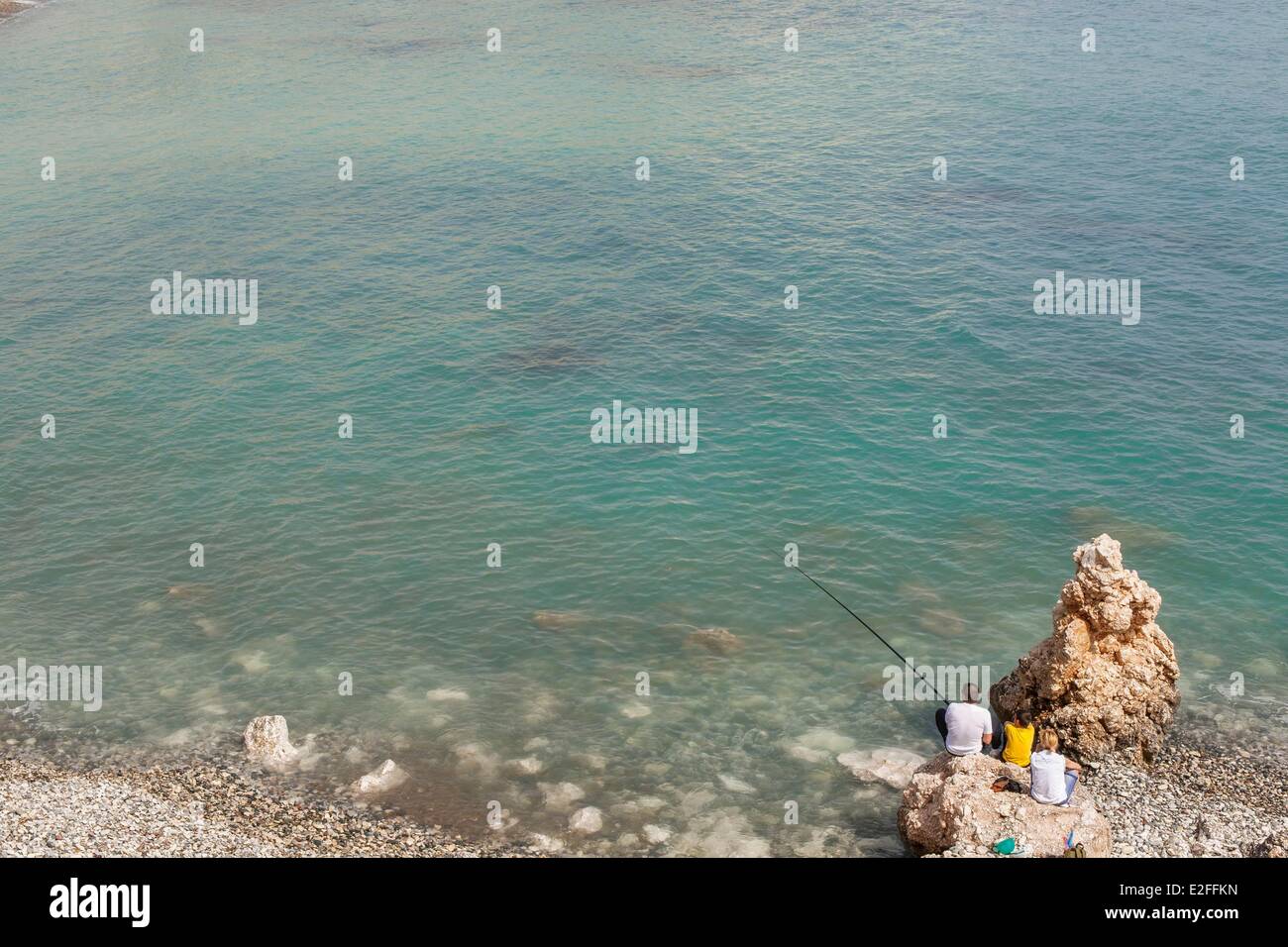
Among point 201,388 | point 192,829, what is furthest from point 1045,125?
point 192,829

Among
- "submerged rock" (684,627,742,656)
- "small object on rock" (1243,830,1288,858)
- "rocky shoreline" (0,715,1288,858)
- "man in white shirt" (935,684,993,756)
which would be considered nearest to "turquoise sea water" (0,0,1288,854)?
"submerged rock" (684,627,742,656)

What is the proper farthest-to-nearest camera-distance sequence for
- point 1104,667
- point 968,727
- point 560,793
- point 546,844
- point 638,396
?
1. point 638,396
2. point 560,793
3. point 1104,667
4. point 546,844
5. point 968,727

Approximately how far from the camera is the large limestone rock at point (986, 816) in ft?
70.1

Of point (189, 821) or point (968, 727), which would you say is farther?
point (189, 821)

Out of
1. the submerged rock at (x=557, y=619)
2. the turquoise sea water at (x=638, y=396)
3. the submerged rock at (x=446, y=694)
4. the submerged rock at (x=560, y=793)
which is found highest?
the turquoise sea water at (x=638, y=396)

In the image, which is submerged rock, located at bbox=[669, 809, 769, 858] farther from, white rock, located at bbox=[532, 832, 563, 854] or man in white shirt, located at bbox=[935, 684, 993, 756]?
man in white shirt, located at bbox=[935, 684, 993, 756]

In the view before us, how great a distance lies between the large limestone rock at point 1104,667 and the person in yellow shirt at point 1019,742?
2.20m

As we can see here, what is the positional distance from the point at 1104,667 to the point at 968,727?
3.73 metres

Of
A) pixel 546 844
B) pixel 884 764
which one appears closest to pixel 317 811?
pixel 546 844

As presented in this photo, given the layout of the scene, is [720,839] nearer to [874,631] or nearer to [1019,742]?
[1019,742]

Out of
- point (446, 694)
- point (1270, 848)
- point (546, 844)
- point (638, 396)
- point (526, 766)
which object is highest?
point (638, 396)

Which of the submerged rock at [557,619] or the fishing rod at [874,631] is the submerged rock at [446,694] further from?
the fishing rod at [874,631]

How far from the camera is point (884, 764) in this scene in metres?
26.8

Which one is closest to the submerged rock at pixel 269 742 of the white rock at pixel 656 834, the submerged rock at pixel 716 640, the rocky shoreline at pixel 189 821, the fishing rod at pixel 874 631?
the rocky shoreline at pixel 189 821
